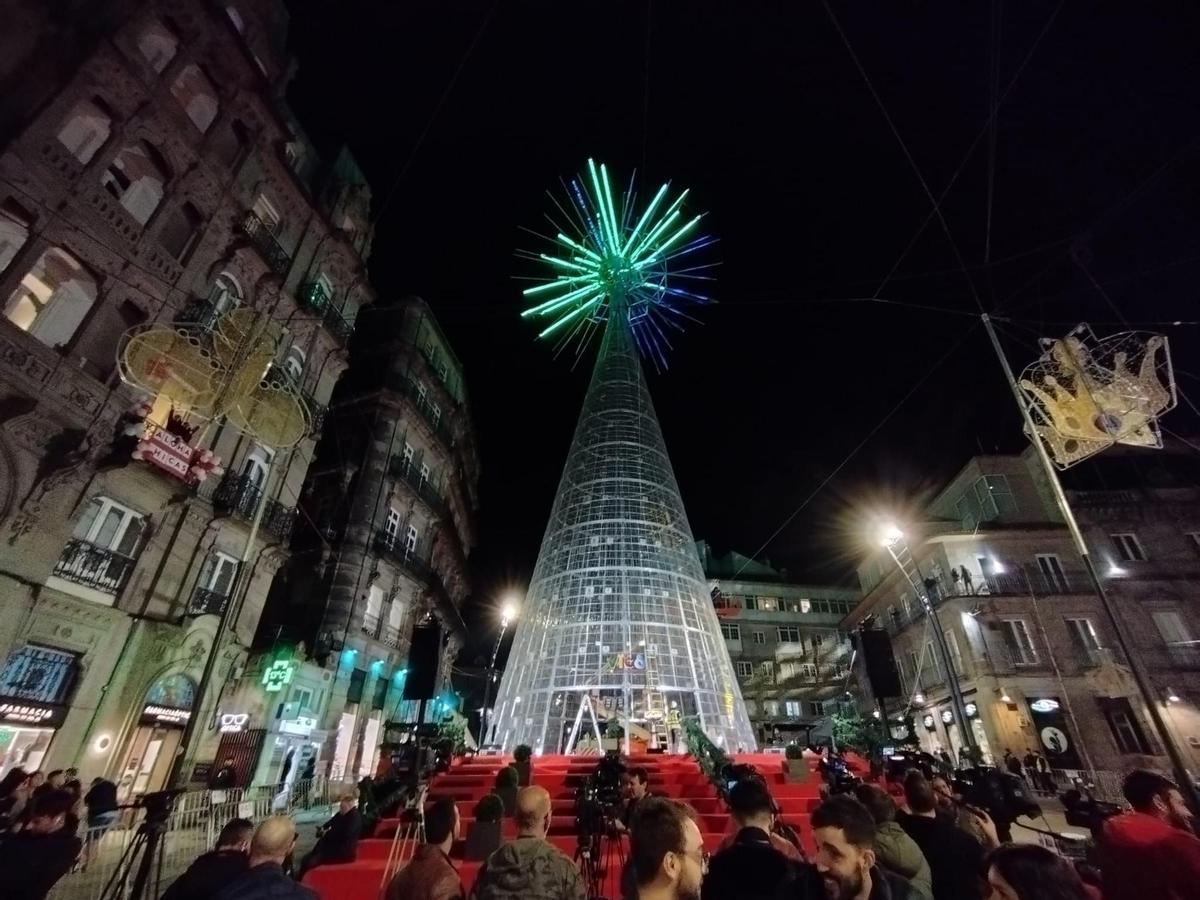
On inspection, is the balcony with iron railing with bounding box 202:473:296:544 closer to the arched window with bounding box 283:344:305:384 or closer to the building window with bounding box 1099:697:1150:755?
the arched window with bounding box 283:344:305:384

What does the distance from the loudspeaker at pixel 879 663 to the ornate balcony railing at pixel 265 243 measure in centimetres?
2094

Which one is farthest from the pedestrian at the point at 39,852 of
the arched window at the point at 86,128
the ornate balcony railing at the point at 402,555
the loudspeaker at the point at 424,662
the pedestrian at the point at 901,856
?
the ornate balcony railing at the point at 402,555

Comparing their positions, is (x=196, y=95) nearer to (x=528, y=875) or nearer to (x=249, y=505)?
(x=249, y=505)

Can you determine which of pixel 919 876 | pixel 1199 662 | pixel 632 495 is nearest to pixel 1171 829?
pixel 919 876

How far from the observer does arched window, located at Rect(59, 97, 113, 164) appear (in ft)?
43.3

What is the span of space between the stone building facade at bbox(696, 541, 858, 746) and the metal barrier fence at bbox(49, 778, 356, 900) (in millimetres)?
24408

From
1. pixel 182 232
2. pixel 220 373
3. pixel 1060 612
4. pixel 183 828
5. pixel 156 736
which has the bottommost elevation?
pixel 183 828

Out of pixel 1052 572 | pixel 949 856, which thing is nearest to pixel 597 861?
pixel 949 856

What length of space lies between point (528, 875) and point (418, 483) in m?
25.8

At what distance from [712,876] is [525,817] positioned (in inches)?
55.1

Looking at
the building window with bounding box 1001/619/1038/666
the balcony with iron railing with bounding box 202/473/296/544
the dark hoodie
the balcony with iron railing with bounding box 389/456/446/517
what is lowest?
the dark hoodie

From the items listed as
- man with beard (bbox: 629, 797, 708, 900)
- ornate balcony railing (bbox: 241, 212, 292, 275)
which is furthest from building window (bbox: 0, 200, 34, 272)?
man with beard (bbox: 629, 797, 708, 900)

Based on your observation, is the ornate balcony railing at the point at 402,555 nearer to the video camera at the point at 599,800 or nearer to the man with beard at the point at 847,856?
the video camera at the point at 599,800

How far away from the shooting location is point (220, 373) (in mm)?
11609
